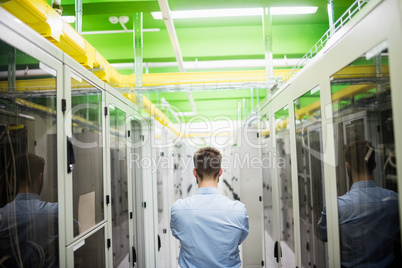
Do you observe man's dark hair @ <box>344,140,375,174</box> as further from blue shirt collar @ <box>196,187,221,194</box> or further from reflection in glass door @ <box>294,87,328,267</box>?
blue shirt collar @ <box>196,187,221,194</box>

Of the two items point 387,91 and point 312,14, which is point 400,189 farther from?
point 312,14

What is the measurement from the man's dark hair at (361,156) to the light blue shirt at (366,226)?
7cm

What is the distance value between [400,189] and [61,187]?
5.01ft

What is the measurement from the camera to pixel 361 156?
4.23ft

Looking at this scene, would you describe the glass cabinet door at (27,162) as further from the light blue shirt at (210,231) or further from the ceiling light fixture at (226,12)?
the ceiling light fixture at (226,12)

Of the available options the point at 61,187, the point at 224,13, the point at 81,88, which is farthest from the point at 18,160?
the point at 224,13

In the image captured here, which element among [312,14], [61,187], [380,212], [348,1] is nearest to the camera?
[380,212]

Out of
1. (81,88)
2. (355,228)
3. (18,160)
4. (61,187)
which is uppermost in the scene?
(81,88)

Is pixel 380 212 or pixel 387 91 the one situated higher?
pixel 387 91

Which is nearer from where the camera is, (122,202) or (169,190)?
(122,202)

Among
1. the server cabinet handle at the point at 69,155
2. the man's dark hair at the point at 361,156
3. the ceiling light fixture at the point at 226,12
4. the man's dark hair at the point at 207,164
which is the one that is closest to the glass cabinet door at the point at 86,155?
the server cabinet handle at the point at 69,155

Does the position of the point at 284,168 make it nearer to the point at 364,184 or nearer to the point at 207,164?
the point at 207,164

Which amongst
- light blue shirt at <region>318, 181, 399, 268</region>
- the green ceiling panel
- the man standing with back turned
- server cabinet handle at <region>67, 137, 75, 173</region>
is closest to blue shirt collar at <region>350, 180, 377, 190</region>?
light blue shirt at <region>318, 181, 399, 268</region>

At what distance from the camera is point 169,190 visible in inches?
163
